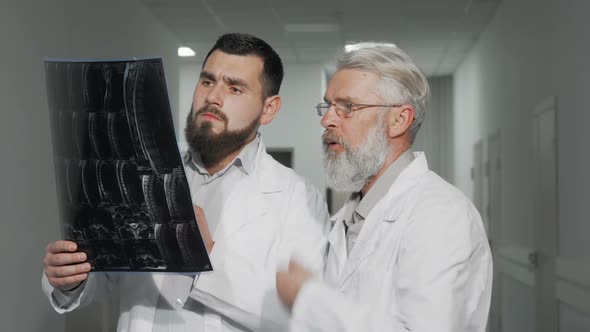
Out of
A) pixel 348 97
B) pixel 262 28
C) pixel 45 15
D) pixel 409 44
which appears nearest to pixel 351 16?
pixel 262 28

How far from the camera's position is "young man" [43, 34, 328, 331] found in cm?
146

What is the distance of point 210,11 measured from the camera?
6367 millimetres

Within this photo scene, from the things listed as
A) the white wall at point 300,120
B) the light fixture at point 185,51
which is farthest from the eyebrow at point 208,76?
the white wall at point 300,120

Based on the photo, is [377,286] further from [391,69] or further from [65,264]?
[65,264]

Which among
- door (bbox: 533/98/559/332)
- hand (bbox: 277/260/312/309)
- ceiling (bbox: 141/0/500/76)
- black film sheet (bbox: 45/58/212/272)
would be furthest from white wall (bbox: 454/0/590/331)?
black film sheet (bbox: 45/58/212/272)

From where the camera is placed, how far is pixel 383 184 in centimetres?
152

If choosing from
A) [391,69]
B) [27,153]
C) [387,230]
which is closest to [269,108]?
[391,69]

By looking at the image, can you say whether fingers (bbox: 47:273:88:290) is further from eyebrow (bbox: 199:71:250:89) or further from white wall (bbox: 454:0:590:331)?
white wall (bbox: 454:0:590:331)

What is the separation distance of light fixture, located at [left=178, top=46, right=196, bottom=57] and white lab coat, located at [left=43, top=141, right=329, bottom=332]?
670 centimetres

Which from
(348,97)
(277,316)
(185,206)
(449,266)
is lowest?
(277,316)

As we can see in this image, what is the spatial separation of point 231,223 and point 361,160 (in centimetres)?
32

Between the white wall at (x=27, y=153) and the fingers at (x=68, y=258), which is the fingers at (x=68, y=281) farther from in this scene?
the white wall at (x=27, y=153)

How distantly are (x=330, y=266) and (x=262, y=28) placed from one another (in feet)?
19.1

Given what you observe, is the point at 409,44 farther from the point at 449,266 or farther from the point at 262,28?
the point at 449,266
